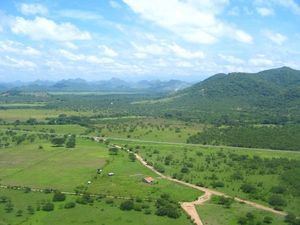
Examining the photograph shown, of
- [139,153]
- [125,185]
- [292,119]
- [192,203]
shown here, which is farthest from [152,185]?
[292,119]

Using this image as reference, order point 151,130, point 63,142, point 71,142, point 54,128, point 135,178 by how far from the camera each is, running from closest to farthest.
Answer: point 135,178
point 71,142
point 63,142
point 151,130
point 54,128

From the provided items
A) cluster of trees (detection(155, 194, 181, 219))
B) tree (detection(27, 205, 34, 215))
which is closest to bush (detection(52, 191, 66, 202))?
tree (detection(27, 205, 34, 215))

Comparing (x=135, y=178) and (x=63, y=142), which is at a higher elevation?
(x=63, y=142)

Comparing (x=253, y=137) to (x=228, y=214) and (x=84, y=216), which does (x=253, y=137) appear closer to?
(x=228, y=214)

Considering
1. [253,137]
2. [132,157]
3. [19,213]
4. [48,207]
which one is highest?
[253,137]

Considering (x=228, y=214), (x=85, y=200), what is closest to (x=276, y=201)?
(x=228, y=214)

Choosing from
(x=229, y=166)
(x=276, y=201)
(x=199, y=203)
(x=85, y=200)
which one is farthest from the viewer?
(x=229, y=166)

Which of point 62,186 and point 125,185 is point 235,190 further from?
point 62,186

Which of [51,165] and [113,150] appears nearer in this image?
[51,165]
